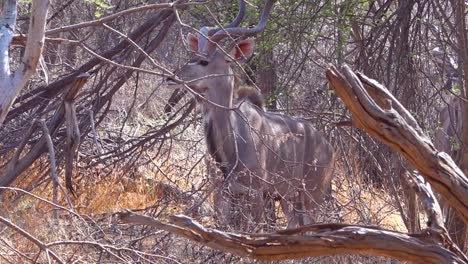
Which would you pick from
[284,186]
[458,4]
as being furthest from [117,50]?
[458,4]

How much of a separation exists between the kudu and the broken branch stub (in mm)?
3412

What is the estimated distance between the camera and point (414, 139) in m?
2.87

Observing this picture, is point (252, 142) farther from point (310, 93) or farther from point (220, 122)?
point (310, 93)

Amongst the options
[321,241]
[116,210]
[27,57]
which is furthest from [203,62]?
[321,241]

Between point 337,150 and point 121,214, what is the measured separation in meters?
4.77

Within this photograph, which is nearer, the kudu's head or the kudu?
the kudu

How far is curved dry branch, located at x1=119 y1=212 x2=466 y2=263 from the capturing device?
2.89 m

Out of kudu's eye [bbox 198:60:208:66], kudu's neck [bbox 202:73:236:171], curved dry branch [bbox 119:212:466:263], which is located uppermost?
kudu's eye [bbox 198:60:208:66]

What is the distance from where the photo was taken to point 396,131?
2.85m

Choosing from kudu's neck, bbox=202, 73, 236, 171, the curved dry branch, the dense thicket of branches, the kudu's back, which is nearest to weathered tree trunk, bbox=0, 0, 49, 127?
the curved dry branch

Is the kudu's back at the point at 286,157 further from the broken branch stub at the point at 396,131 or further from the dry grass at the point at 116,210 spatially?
the broken branch stub at the point at 396,131

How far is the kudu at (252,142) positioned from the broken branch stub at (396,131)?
3.41m

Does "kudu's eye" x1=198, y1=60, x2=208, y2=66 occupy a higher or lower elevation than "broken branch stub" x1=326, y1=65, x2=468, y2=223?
higher

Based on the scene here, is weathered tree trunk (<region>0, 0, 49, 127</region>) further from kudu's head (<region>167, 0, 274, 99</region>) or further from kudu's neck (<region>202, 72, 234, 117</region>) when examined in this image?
kudu's neck (<region>202, 72, 234, 117</region>)
